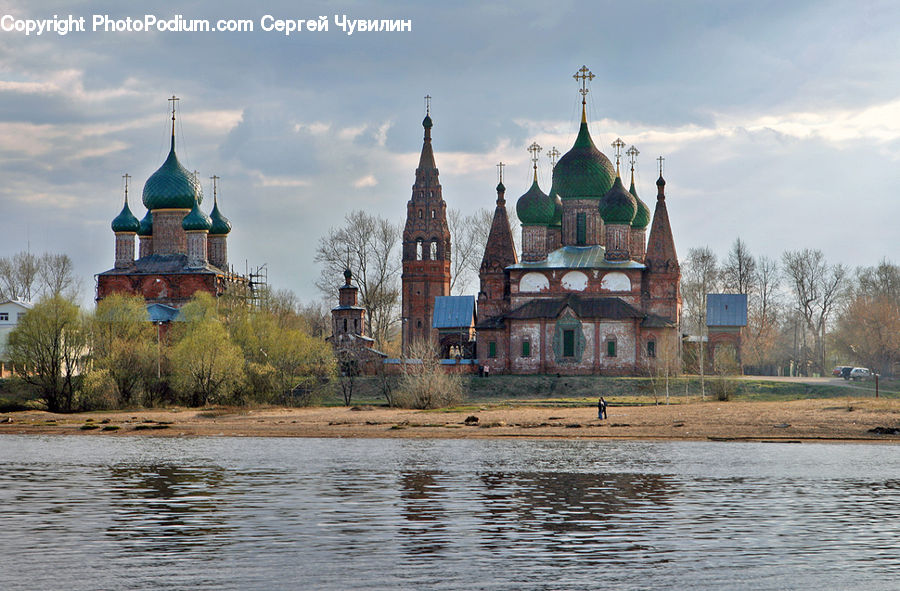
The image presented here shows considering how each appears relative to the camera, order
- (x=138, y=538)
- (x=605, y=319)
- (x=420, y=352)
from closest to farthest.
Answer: (x=138, y=538)
(x=420, y=352)
(x=605, y=319)

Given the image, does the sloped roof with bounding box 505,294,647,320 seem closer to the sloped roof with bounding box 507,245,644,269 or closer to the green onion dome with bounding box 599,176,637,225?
the sloped roof with bounding box 507,245,644,269

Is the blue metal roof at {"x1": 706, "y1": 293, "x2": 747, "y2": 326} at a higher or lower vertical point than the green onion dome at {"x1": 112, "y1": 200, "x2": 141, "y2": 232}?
lower

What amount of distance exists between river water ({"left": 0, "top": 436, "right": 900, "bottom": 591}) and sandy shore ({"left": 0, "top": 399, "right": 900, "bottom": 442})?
4.94 m

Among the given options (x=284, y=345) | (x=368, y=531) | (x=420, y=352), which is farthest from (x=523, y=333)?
(x=368, y=531)

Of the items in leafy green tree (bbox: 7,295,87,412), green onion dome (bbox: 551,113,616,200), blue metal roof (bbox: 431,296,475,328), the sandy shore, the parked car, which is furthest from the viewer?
the parked car

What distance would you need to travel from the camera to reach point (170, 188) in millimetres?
65500

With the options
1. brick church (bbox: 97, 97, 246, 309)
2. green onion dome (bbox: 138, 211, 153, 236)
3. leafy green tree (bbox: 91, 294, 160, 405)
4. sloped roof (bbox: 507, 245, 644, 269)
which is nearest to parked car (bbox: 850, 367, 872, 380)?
sloped roof (bbox: 507, 245, 644, 269)

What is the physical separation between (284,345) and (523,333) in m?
13.7

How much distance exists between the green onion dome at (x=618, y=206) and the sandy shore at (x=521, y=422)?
1494 centimetres

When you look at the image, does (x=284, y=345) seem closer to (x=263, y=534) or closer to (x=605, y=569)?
(x=263, y=534)

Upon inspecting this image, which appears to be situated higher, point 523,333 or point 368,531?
point 523,333

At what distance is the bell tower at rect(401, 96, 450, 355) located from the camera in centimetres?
6700

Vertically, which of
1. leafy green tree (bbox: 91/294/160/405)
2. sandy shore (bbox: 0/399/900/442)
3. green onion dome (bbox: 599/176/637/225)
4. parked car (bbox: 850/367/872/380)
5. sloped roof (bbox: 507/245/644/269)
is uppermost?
green onion dome (bbox: 599/176/637/225)

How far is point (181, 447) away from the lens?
109 ft
